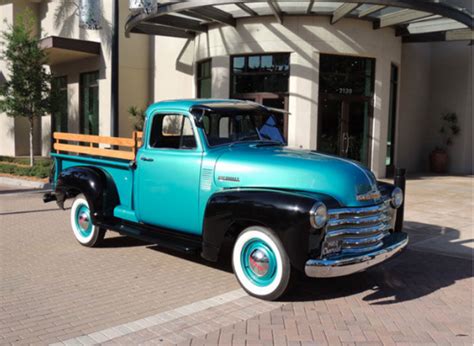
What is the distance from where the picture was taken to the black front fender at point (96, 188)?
6277 mm

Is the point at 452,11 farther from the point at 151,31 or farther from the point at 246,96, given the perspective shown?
the point at 151,31

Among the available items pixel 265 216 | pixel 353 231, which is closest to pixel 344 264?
pixel 353 231

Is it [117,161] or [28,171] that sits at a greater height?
[117,161]

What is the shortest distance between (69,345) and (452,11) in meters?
12.3

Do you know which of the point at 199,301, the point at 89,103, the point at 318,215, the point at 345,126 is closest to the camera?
the point at 318,215

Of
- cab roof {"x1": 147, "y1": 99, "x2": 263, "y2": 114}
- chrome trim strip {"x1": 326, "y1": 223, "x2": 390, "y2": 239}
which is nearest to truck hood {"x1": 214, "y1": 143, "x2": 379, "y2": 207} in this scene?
chrome trim strip {"x1": 326, "y1": 223, "x2": 390, "y2": 239}

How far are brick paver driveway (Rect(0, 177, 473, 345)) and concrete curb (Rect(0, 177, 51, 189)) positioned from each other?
5725 millimetres

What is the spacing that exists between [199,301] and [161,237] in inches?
45.0

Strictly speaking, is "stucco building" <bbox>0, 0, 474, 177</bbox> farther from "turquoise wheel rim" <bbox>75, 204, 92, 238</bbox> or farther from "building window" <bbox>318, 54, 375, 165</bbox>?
"turquoise wheel rim" <bbox>75, 204, 92, 238</bbox>

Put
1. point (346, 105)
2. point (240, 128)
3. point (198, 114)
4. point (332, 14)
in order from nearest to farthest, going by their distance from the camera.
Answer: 1. point (198, 114)
2. point (240, 128)
3. point (332, 14)
4. point (346, 105)

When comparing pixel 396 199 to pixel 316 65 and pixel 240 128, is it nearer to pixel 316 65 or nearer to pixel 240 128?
pixel 240 128

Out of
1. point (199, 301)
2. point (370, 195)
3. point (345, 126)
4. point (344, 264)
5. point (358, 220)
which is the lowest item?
point (199, 301)

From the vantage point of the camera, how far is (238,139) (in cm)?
572

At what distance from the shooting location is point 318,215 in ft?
14.0
